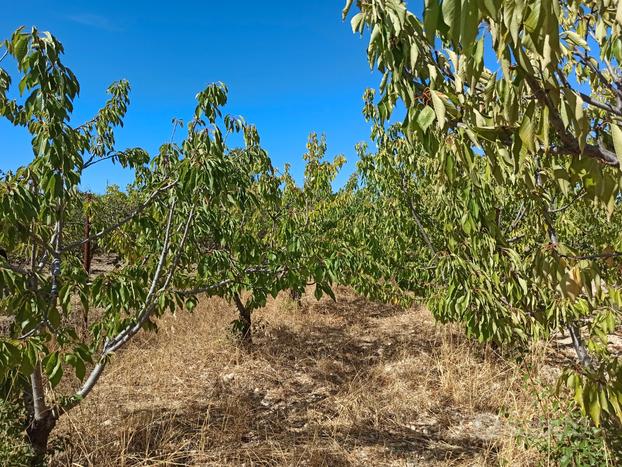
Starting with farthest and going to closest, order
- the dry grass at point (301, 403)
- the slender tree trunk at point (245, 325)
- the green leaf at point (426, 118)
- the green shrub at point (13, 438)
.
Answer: the slender tree trunk at point (245, 325) → the dry grass at point (301, 403) → the green shrub at point (13, 438) → the green leaf at point (426, 118)

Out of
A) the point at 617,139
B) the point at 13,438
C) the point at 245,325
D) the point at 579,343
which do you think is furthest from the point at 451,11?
the point at 245,325

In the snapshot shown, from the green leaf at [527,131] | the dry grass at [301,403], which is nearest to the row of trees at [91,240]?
the dry grass at [301,403]

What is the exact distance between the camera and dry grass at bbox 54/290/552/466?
3.15 meters

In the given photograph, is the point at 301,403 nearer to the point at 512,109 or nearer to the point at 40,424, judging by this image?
the point at 40,424

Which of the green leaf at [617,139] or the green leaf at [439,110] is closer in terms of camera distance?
the green leaf at [617,139]

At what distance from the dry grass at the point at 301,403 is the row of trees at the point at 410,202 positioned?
21.5 inches

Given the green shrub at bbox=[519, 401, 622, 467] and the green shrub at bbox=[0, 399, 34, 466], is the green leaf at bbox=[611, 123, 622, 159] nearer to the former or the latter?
the green shrub at bbox=[519, 401, 622, 467]

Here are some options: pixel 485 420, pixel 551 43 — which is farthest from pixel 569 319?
pixel 551 43

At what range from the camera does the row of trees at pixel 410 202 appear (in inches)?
40.4

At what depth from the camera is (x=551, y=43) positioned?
0.81 meters

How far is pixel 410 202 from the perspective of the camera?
4.76 meters

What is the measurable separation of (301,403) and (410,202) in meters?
2.70

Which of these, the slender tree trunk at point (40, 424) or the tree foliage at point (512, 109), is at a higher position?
the tree foliage at point (512, 109)

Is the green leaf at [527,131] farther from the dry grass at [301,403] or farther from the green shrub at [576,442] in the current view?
the dry grass at [301,403]
